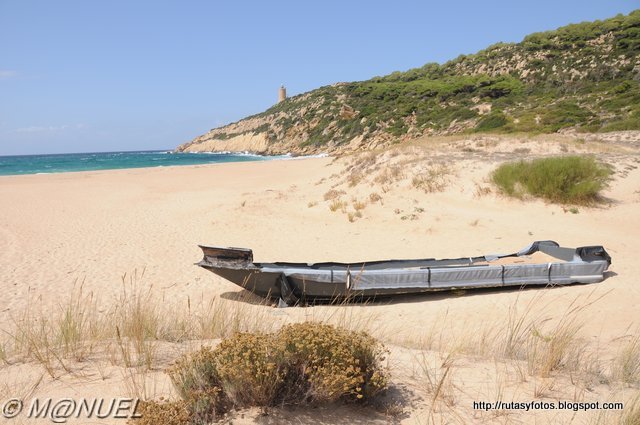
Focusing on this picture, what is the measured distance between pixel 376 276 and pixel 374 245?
4.00 meters

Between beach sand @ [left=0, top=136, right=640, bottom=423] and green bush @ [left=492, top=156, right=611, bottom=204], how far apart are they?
1.67 feet

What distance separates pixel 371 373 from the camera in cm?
354

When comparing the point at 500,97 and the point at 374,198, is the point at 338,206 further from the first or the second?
the point at 500,97

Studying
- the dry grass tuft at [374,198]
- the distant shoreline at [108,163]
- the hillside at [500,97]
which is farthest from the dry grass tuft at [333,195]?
the distant shoreline at [108,163]

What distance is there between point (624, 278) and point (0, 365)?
9244mm

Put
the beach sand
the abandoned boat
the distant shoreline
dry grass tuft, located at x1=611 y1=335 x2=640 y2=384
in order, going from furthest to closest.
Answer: the distant shoreline < the abandoned boat < dry grass tuft, located at x1=611 y1=335 x2=640 y2=384 < the beach sand

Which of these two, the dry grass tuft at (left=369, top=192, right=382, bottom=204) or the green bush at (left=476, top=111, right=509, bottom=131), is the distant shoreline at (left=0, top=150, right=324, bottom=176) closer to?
the green bush at (left=476, top=111, right=509, bottom=131)

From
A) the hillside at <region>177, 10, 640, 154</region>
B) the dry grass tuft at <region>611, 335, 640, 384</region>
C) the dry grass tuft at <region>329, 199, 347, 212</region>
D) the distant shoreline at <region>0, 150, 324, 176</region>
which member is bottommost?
the dry grass tuft at <region>611, 335, 640, 384</region>

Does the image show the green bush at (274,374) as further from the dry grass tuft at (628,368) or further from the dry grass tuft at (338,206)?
the dry grass tuft at (338,206)

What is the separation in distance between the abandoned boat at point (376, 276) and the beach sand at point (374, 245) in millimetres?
267

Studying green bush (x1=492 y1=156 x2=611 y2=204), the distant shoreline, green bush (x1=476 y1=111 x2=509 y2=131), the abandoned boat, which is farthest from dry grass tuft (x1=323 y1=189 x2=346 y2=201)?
the distant shoreline

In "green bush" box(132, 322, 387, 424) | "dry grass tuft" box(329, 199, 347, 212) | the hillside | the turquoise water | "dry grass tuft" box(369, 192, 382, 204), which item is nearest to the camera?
"green bush" box(132, 322, 387, 424)

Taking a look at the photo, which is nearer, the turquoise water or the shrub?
the shrub

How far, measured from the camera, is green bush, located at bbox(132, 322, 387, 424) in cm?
304
